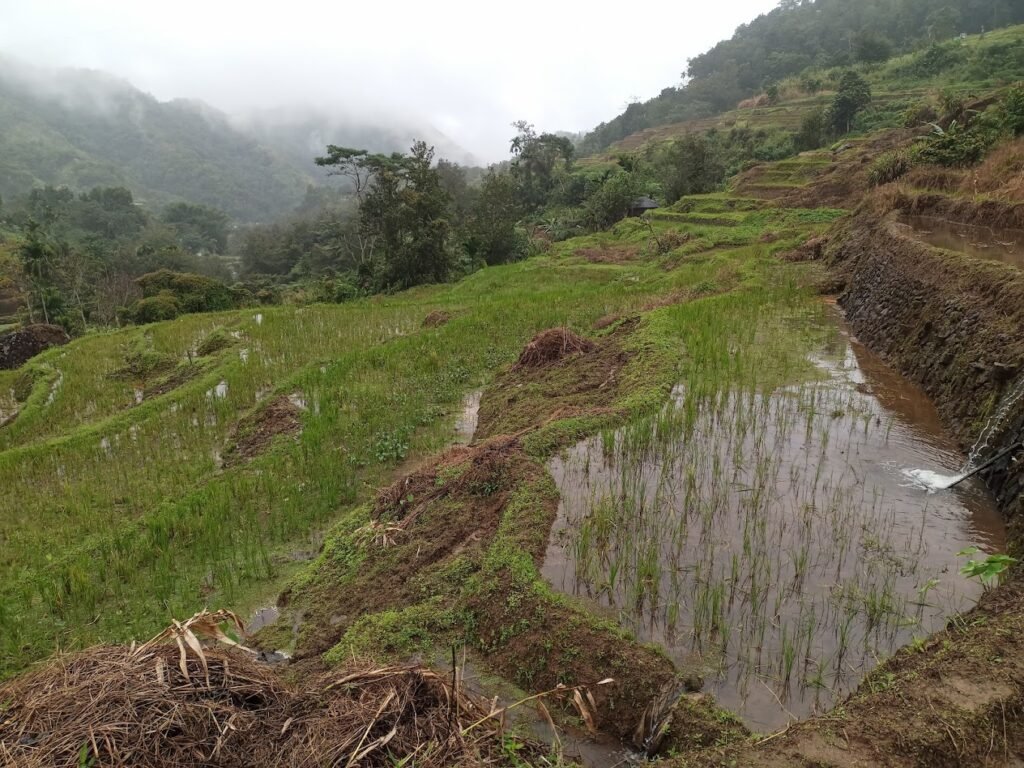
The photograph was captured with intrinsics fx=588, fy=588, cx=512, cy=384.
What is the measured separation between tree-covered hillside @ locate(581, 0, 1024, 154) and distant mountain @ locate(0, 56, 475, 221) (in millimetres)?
65483

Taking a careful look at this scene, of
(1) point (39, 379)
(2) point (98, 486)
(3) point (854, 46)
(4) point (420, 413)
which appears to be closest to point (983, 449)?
(4) point (420, 413)

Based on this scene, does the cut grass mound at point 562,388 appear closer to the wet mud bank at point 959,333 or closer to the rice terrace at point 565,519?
the rice terrace at point 565,519

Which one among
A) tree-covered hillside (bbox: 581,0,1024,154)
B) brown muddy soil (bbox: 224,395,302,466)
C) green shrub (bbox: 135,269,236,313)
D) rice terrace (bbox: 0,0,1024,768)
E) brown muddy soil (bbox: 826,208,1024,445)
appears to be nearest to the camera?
rice terrace (bbox: 0,0,1024,768)

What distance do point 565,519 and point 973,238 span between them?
10368 millimetres

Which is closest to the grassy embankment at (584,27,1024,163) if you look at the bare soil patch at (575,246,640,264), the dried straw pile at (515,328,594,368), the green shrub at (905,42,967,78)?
the green shrub at (905,42,967,78)

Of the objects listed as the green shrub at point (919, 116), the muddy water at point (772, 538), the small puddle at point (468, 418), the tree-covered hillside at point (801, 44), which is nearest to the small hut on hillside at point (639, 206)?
the green shrub at point (919, 116)

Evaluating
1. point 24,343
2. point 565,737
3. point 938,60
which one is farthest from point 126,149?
point 565,737

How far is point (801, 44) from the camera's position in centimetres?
7538

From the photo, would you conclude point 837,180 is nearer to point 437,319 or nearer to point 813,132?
point 813,132

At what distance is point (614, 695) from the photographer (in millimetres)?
3176

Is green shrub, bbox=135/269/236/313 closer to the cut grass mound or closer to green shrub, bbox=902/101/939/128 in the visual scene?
the cut grass mound

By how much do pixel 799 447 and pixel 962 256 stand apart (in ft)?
15.3

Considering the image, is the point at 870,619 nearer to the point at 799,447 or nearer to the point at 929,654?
the point at 929,654

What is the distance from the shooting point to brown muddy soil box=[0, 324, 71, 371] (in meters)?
17.6
